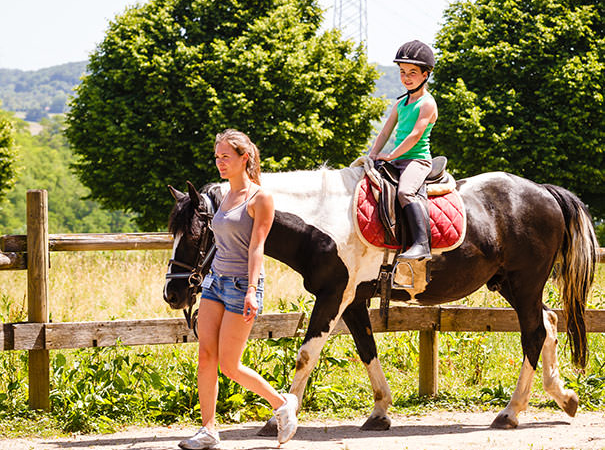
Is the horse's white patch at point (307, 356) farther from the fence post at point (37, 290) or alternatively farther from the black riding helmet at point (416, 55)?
the fence post at point (37, 290)

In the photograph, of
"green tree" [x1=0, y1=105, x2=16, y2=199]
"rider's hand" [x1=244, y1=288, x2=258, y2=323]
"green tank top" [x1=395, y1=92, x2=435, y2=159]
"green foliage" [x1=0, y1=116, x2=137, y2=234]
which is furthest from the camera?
"green foliage" [x1=0, y1=116, x2=137, y2=234]

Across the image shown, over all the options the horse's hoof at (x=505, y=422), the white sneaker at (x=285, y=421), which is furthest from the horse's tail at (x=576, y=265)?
the white sneaker at (x=285, y=421)

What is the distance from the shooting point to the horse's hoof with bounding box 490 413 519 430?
5.48m

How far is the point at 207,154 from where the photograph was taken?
2438 centimetres

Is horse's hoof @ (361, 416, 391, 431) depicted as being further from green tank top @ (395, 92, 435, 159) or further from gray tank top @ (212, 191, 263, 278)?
green tank top @ (395, 92, 435, 159)

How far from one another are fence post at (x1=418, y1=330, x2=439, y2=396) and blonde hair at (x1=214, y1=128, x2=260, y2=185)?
2.96 meters

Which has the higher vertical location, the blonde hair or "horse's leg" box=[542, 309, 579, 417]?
the blonde hair

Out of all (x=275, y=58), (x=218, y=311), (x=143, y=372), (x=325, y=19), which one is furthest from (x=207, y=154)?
(x=218, y=311)

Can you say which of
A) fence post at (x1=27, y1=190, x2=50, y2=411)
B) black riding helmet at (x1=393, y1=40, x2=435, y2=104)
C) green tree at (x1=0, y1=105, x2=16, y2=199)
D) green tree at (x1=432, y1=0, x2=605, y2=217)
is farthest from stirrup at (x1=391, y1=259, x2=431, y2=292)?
green tree at (x1=0, y1=105, x2=16, y2=199)

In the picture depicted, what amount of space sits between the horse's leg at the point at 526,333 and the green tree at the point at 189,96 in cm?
1821

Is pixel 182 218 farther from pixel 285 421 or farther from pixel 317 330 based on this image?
pixel 285 421

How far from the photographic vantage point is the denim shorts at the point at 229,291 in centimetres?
416

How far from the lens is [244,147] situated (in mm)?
4238

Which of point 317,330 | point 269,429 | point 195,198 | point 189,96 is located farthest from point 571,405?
point 189,96
